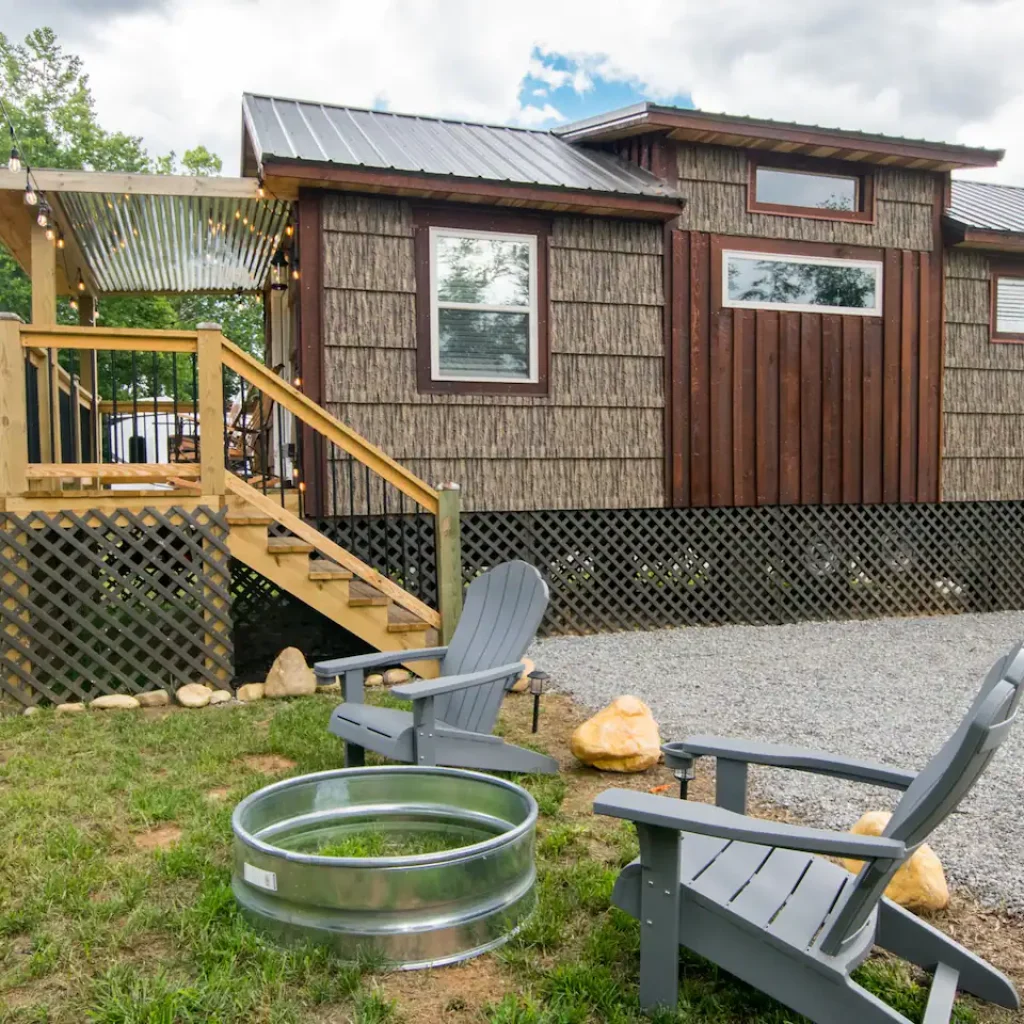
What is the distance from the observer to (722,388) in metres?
7.82

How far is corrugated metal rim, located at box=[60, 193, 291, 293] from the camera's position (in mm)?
6918

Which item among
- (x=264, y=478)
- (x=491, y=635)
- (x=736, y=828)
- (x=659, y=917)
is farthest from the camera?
(x=264, y=478)

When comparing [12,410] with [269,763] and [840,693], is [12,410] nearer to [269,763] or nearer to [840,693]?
[269,763]

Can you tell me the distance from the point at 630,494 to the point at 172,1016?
19.6 feet

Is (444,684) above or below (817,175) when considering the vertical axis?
below

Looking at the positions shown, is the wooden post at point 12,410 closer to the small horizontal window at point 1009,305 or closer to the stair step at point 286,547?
the stair step at point 286,547

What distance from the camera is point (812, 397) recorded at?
8086 mm

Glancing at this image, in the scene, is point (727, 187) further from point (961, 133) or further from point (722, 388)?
point (961, 133)

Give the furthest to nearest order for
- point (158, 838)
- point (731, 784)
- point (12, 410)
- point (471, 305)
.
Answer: point (471, 305)
point (12, 410)
point (158, 838)
point (731, 784)

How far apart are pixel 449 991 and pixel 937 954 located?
113cm

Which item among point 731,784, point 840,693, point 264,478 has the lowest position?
point 840,693

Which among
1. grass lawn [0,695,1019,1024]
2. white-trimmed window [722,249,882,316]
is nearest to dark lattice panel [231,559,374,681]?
grass lawn [0,695,1019,1024]

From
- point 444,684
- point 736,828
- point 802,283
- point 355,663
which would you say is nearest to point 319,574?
point 355,663

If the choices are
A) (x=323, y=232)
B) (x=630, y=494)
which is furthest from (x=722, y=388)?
(x=323, y=232)
